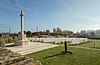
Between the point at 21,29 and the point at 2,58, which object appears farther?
the point at 21,29

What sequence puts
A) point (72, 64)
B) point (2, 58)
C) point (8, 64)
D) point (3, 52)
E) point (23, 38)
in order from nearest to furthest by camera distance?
point (8, 64), point (2, 58), point (3, 52), point (72, 64), point (23, 38)

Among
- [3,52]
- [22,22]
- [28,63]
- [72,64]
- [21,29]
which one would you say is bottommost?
[72,64]

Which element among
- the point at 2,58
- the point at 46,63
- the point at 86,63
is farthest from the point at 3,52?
the point at 86,63

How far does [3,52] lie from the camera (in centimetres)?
339

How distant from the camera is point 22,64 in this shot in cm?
287

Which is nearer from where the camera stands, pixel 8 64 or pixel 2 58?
pixel 8 64

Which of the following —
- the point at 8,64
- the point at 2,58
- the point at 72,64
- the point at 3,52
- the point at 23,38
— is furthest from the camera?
the point at 23,38

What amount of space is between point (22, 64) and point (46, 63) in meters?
5.97

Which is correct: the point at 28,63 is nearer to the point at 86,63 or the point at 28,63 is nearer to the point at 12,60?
the point at 12,60

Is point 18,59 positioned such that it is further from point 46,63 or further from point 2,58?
point 46,63

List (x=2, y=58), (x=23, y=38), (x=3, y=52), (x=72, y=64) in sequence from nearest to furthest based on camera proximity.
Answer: (x=2, y=58) → (x=3, y=52) → (x=72, y=64) → (x=23, y=38)

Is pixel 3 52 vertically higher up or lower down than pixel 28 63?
higher up

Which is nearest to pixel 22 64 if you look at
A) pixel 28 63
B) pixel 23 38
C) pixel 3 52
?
pixel 28 63

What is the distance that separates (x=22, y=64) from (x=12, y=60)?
0.32 metres
